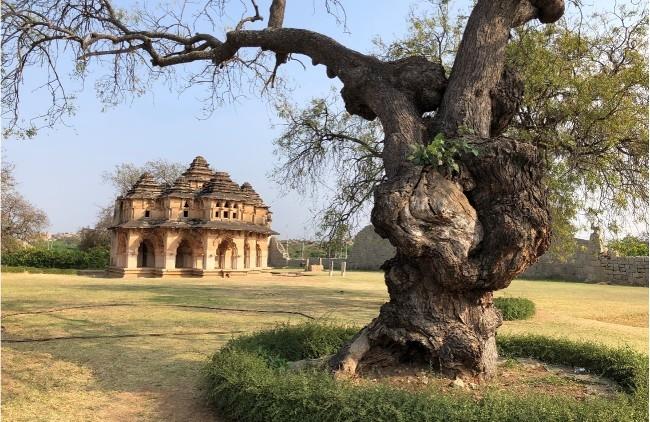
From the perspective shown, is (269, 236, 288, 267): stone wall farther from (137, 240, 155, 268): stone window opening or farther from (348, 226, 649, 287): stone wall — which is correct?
(137, 240, 155, 268): stone window opening

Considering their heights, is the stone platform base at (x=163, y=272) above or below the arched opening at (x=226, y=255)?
below

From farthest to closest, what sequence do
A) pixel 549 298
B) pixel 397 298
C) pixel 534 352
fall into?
pixel 549 298, pixel 534 352, pixel 397 298

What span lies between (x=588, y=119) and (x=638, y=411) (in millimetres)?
7162

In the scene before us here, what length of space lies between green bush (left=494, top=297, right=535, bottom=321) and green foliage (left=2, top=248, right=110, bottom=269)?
29.1 meters

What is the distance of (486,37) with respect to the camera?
5.76m

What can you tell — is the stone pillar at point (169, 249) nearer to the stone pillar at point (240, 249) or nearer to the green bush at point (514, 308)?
the stone pillar at point (240, 249)

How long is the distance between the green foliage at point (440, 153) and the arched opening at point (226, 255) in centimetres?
2472

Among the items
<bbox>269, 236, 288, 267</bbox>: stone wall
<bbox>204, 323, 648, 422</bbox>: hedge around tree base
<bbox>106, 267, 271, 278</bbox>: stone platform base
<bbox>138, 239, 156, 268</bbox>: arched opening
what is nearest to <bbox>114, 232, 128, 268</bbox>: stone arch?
<bbox>106, 267, 271, 278</bbox>: stone platform base

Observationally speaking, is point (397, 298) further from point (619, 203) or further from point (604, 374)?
point (619, 203)

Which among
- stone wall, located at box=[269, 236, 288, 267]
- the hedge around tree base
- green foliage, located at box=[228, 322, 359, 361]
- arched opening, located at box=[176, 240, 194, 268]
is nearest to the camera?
the hedge around tree base

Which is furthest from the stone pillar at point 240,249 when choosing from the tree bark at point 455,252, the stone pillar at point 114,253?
the tree bark at point 455,252

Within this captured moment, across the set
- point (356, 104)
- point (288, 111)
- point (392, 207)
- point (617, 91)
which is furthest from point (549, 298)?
point (392, 207)

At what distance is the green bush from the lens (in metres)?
13.1

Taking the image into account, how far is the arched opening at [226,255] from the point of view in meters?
29.1
